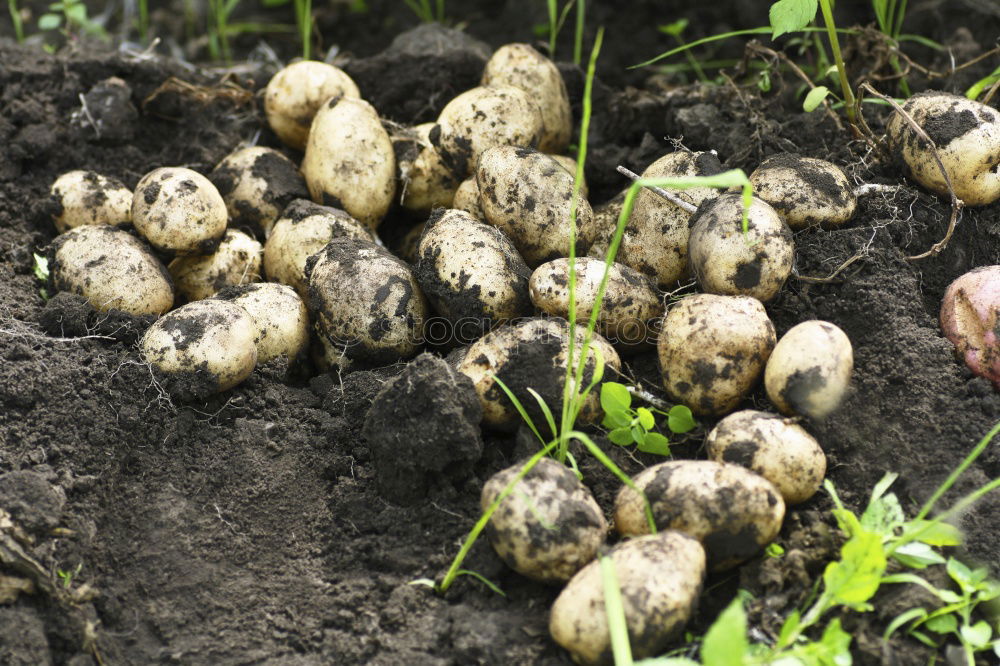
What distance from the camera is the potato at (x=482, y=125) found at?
9.54ft

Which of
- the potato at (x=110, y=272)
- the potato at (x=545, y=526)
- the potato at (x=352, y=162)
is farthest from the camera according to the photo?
the potato at (x=352, y=162)

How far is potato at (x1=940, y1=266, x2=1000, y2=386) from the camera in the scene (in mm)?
2344

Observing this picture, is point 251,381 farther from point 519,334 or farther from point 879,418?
point 879,418

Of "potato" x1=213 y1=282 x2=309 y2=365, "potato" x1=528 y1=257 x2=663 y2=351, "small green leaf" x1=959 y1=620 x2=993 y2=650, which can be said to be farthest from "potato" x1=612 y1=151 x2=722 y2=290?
"small green leaf" x1=959 y1=620 x2=993 y2=650

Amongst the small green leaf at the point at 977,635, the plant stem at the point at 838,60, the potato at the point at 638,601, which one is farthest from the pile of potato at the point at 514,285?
the small green leaf at the point at 977,635

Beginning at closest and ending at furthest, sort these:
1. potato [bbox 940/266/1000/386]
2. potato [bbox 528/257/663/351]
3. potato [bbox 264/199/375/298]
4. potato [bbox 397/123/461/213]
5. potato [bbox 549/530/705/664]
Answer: potato [bbox 549/530/705/664] → potato [bbox 940/266/1000/386] → potato [bbox 528/257/663/351] → potato [bbox 264/199/375/298] → potato [bbox 397/123/461/213]

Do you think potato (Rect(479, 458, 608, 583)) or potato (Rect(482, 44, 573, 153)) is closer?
potato (Rect(479, 458, 608, 583))

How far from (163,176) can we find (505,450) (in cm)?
130

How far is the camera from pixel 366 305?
101 inches

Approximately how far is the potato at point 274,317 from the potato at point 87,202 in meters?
0.49

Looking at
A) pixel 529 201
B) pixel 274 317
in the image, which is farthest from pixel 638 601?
pixel 274 317

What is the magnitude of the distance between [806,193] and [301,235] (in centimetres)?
145

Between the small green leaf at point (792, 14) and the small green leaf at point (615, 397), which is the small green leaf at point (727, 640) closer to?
the small green leaf at point (615, 397)

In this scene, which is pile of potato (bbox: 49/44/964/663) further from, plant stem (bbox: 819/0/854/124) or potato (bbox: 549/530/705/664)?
plant stem (bbox: 819/0/854/124)
